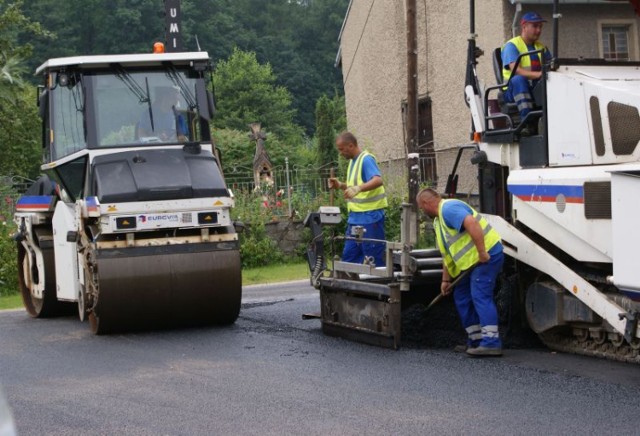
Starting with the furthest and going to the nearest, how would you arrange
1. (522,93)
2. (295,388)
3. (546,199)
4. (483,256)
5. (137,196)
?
(137,196) < (522,93) < (483,256) < (546,199) < (295,388)

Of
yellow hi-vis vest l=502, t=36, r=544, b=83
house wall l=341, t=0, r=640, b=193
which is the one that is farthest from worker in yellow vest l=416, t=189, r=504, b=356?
house wall l=341, t=0, r=640, b=193

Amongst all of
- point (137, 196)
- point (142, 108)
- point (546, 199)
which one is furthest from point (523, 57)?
point (142, 108)

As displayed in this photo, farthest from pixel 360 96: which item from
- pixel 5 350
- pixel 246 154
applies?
pixel 5 350

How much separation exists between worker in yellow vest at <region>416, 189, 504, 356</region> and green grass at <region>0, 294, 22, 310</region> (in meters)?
8.38

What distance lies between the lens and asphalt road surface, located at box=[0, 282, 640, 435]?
20.7 feet

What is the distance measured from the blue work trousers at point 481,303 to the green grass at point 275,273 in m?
8.64

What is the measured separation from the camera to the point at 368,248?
10008 mm

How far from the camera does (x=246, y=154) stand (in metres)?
34.9

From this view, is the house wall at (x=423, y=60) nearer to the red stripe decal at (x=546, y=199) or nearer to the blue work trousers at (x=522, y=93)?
the blue work trousers at (x=522, y=93)

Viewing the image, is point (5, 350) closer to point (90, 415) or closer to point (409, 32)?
point (90, 415)

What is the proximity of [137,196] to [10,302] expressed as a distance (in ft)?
22.0

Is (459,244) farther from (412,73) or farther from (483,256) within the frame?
(412,73)

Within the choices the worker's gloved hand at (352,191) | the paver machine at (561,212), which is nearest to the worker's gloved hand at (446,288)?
the paver machine at (561,212)

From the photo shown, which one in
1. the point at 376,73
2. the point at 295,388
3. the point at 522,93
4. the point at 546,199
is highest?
the point at 376,73
